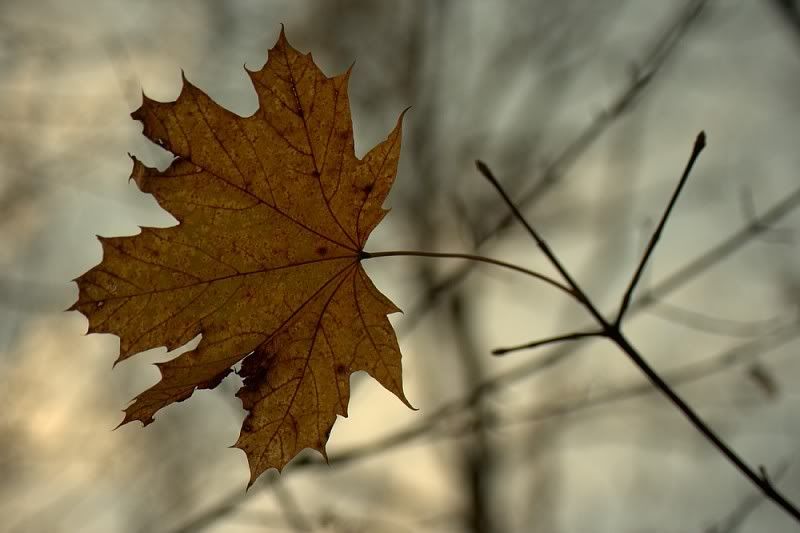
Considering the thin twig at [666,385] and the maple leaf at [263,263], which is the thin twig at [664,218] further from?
the maple leaf at [263,263]

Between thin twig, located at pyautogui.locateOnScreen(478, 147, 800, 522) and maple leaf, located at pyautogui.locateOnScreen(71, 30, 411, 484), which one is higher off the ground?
maple leaf, located at pyautogui.locateOnScreen(71, 30, 411, 484)

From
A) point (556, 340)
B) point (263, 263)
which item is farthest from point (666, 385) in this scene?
point (263, 263)

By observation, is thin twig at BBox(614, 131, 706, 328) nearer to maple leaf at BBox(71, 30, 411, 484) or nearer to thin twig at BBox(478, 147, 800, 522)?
thin twig at BBox(478, 147, 800, 522)

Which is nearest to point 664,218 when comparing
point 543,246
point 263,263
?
point 543,246

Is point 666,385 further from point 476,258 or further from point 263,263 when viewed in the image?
point 263,263

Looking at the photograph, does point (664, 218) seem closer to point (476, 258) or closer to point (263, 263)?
point (476, 258)

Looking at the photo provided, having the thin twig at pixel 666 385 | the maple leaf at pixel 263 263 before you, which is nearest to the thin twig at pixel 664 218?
the thin twig at pixel 666 385

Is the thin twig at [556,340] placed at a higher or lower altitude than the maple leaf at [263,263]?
lower

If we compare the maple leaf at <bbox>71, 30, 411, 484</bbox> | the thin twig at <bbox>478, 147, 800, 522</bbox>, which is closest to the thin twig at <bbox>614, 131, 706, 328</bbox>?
the thin twig at <bbox>478, 147, 800, 522</bbox>

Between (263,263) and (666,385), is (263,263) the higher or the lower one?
the higher one
